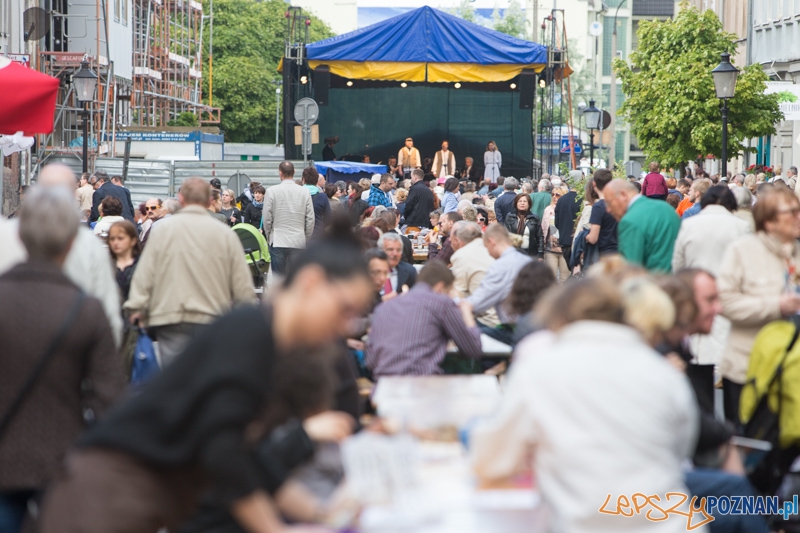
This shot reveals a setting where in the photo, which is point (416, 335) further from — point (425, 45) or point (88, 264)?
point (425, 45)

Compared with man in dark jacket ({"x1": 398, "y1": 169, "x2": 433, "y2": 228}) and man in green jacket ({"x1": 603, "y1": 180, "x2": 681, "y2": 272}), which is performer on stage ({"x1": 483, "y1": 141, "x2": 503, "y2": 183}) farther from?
man in green jacket ({"x1": 603, "y1": 180, "x2": 681, "y2": 272})

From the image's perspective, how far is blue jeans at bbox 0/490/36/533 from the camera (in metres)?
4.28

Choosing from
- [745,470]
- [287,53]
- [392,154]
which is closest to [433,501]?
[745,470]

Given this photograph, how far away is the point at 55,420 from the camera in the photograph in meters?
4.29

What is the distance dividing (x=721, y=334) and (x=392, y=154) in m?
25.6

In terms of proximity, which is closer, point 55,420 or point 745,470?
point 55,420

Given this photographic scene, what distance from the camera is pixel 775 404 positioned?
5816 mm

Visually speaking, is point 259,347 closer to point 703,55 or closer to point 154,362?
point 154,362

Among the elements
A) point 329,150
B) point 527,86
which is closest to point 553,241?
point 527,86

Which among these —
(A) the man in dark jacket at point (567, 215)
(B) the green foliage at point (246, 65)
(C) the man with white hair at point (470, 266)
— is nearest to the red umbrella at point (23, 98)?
(C) the man with white hair at point (470, 266)

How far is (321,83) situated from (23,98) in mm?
18961

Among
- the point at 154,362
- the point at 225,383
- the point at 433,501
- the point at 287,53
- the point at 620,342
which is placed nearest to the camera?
the point at 225,383

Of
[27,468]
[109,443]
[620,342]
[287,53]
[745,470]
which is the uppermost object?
[287,53]

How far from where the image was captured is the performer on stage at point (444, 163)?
30.5 metres
